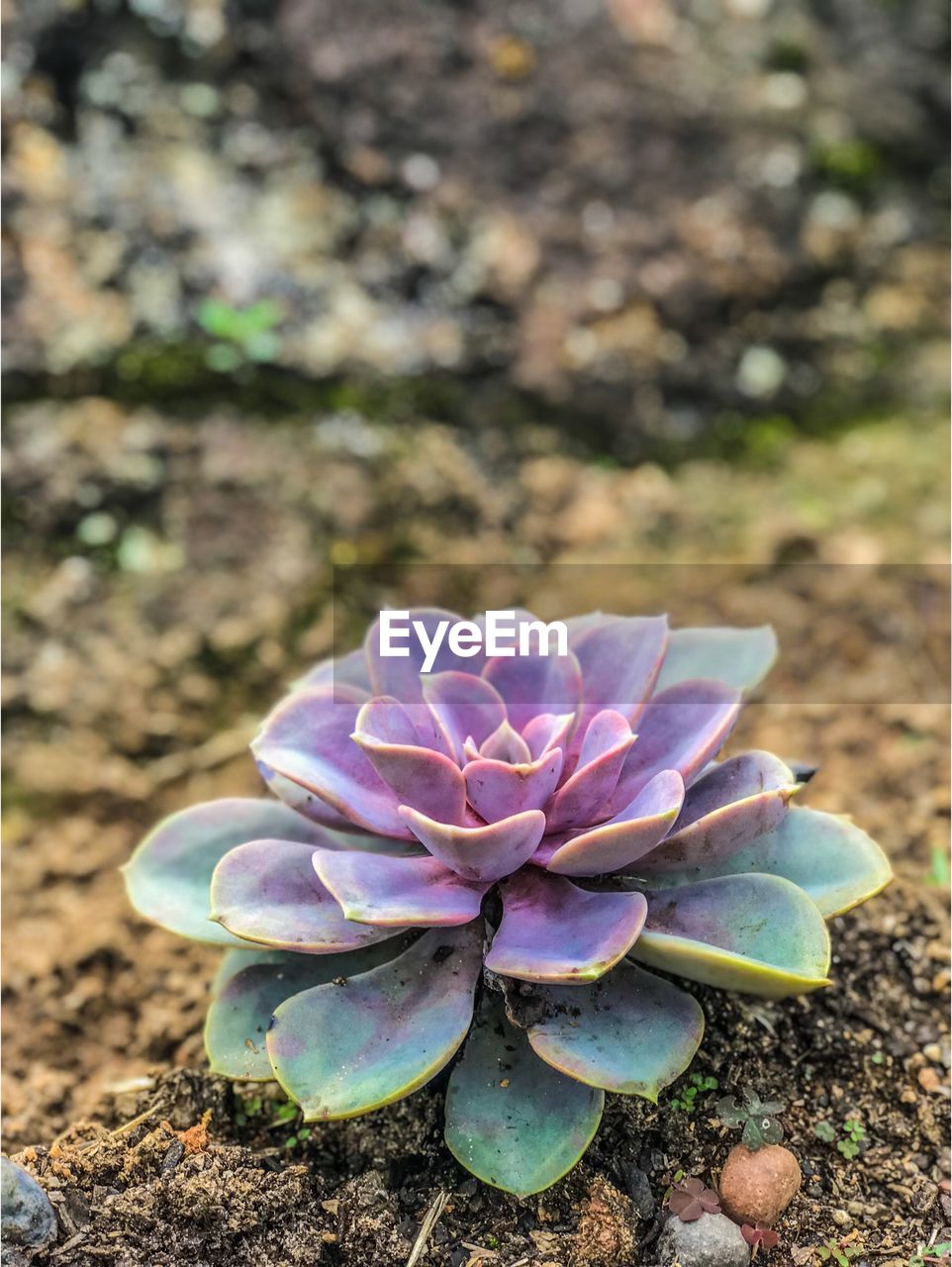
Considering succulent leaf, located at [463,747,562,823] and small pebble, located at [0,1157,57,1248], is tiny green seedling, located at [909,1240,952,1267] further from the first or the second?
small pebble, located at [0,1157,57,1248]

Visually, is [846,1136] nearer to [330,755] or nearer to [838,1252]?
[838,1252]

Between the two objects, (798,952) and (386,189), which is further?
(386,189)

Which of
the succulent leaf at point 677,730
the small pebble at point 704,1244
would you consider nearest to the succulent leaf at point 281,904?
the succulent leaf at point 677,730

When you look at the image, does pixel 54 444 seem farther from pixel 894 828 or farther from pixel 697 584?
pixel 894 828

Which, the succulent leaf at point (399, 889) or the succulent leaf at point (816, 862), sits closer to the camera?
the succulent leaf at point (399, 889)

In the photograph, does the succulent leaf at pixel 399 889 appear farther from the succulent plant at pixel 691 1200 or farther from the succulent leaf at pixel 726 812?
the succulent plant at pixel 691 1200

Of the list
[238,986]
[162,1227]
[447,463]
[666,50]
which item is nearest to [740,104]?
[666,50]

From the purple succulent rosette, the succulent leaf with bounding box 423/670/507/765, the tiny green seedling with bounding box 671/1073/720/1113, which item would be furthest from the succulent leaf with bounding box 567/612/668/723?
the tiny green seedling with bounding box 671/1073/720/1113

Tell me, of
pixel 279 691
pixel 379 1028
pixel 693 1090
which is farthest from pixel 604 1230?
pixel 279 691
